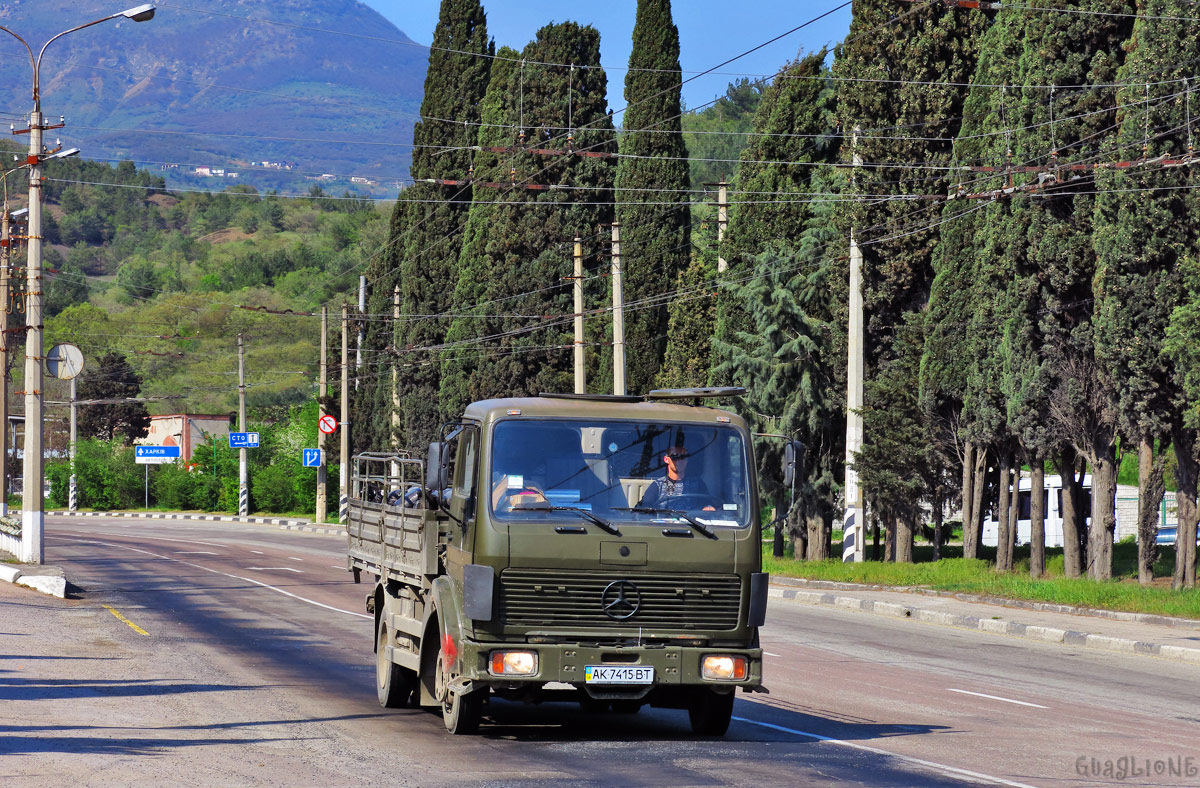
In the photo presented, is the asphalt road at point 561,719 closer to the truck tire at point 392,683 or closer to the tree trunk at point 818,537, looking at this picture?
the truck tire at point 392,683

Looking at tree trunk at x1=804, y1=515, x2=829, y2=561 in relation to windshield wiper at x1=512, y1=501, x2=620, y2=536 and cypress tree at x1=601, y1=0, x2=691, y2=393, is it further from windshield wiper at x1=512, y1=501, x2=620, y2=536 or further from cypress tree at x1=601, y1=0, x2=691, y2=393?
windshield wiper at x1=512, y1=501, x2=620, y2=536

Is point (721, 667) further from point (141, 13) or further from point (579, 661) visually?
point (141, 13)

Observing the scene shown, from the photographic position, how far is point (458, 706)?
1088cm

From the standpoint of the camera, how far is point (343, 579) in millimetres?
31328

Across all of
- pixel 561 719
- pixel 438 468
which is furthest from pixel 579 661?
pixel 561 719

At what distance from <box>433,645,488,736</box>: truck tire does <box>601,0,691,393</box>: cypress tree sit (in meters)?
37.6

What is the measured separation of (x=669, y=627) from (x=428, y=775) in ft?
7.11

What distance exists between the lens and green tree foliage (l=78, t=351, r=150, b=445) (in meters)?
105

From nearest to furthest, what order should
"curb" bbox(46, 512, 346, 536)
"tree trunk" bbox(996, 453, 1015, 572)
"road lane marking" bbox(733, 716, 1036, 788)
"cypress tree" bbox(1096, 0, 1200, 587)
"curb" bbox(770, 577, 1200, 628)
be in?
"road lane marking" bbox(733, 716, 1036, 788) < "curb" bbox(770, 577, 1200, 628) < "cypress tree" bbox(1096, 0, 1200, 587) < "tree trunk" bbox(996, 453, 1015, 572) < "curb" bbox(46, 512, 346, 536)

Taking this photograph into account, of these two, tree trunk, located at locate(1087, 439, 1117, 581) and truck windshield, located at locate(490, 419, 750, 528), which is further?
tree trunk, located at locate(1087, 439, 1117, 581)

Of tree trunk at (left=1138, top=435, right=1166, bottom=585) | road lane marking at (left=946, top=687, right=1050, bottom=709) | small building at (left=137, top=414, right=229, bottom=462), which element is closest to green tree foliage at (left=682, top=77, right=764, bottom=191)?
small building at (left=137, top=414, right=229, bottom=462)

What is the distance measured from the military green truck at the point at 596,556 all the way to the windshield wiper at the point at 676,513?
0.01 metres

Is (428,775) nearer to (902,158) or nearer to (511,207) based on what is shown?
(902,158)

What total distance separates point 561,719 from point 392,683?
1.51 m
